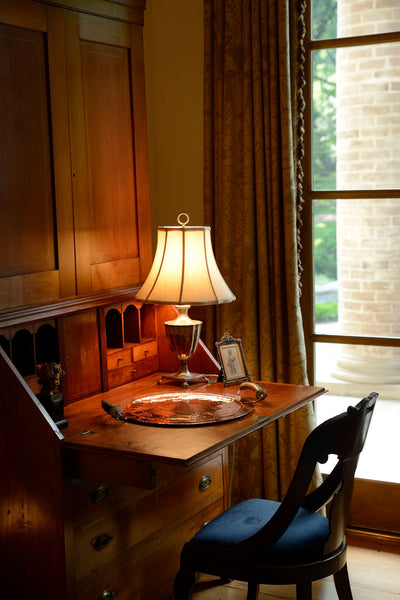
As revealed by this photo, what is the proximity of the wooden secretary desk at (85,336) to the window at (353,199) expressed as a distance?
61 cm

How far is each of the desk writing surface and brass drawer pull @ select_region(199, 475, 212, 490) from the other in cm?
31

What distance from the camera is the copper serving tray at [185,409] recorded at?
221cm

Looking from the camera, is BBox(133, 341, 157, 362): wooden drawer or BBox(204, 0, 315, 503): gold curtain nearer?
BBox(133, 341, 157, 362): wooden drawer

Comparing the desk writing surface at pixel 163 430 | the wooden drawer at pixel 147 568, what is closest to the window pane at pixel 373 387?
the desk writing surface at pixel 163 430

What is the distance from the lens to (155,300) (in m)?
2.55

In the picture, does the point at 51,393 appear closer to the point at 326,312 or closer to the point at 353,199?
the point at 326,312

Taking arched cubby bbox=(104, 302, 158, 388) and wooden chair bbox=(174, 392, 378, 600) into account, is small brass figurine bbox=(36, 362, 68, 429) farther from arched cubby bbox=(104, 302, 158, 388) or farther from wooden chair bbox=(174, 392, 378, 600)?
wooden chair bbox=(174, 392, 378, 600)

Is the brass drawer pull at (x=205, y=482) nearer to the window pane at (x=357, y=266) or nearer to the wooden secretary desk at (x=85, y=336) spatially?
the wooden secretary desk at (x=85, y=336)

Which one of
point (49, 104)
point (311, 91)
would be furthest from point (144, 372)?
→ point (311, 91)

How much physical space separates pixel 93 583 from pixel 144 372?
0.86 m

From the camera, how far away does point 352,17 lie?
296 centimetres

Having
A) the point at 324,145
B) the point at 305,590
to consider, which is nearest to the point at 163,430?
the point at 305,590

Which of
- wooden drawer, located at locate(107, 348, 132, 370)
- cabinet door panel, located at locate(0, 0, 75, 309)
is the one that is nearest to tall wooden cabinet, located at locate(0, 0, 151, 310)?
cabinet door panel, located at locate(0, 0, 75, 309)

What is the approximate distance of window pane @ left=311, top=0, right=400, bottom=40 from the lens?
2.89m
